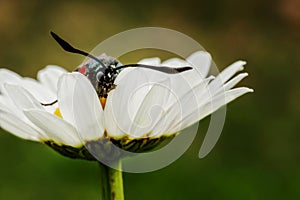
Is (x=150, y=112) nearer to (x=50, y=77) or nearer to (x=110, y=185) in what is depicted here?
(x=110, y=185)

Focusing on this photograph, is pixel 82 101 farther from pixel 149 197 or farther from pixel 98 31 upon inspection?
pixel 98 31

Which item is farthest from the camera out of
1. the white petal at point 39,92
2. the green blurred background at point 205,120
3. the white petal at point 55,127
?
the green blurred background at point 205,120

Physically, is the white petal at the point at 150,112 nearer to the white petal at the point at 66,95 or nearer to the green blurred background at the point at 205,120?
the white petal at the point at 66,95

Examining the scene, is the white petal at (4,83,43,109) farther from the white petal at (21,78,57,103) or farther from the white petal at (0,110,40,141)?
the white petal at (21,78,57,103)

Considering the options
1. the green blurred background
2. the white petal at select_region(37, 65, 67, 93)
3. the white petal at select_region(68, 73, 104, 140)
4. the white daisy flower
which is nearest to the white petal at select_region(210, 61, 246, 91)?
the white daisy flower

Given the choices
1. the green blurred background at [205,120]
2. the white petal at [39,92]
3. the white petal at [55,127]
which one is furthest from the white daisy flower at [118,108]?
the green blurred background at [205,120]

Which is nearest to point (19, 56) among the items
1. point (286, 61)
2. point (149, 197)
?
point (286, 61)

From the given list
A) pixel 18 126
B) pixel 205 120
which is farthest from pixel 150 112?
pixel 205 120
